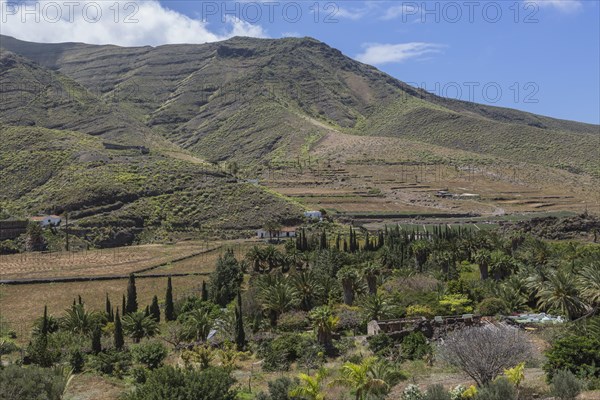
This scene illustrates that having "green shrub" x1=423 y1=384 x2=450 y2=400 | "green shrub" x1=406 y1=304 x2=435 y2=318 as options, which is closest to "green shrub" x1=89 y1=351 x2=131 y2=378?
"green shrub" x1=423 y1=384 x2=450 y2=400

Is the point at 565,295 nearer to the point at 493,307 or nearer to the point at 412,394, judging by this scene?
the point at 493,307

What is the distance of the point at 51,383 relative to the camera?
79.9ft

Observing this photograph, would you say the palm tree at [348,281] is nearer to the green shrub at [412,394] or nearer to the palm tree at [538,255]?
the palm tree at [538,255]

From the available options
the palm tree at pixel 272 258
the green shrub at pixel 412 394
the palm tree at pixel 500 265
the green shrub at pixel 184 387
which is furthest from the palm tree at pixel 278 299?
the green shrub at pixel 412 394

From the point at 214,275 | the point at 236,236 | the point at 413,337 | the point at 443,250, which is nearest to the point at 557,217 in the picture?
the point at 443,250

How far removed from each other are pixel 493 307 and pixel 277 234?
170 ft

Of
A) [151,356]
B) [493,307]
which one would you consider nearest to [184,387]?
[151,356]

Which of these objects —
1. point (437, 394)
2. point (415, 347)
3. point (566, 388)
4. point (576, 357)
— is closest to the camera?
point (437, 394)

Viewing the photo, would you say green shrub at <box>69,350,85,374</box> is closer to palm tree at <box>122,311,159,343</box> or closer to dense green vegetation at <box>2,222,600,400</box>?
dense green vegetation at <box>2,222,600,400</box>

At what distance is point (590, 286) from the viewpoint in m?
39.8

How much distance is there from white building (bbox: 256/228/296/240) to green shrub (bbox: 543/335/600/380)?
68.0 m

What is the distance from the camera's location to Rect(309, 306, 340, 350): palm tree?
35.5m

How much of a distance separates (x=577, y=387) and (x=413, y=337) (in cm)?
1516

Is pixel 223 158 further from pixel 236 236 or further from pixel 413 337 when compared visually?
pixel 413 337
